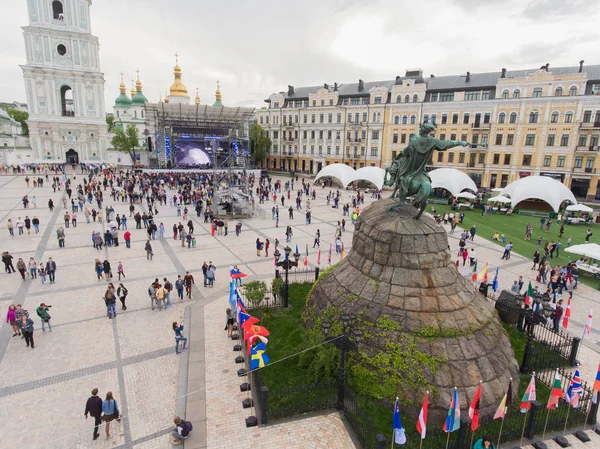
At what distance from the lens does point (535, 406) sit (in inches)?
325

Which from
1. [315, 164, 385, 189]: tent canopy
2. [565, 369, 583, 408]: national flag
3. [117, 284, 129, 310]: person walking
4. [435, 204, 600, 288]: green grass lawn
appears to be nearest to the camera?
[565, 369, 583, 408]: national flag

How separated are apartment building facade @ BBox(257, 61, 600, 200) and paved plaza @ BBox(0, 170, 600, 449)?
3389cm

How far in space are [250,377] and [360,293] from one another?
12.9ft

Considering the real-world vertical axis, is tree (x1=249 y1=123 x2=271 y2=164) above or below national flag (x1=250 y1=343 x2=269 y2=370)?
above

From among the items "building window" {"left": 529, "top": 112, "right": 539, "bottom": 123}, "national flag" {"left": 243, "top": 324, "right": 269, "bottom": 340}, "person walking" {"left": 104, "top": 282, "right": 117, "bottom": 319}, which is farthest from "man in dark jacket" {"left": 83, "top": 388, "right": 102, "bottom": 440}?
"building window" {"left": 529, "top": 112, "right": 539, "bottom": 123}

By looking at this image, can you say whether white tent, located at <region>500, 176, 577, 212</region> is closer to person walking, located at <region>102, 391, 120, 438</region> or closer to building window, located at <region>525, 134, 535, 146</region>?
building window, located at <region>525, 134, 535, 146</region>

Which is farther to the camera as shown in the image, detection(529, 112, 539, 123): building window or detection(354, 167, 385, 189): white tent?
detection(354, 167, 385, 189): white tent

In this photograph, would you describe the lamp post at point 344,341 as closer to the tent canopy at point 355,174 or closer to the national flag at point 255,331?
the national flag at point 255,331

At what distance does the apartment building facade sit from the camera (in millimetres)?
44781

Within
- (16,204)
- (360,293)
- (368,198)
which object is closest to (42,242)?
(16,204)

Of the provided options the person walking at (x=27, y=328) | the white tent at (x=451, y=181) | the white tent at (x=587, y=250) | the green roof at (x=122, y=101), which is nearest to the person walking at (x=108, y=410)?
the person walking at (x=27, y=328)

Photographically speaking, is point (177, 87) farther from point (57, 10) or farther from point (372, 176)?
point (372, 176)

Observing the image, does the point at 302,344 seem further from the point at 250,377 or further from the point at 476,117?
the point at 476,117

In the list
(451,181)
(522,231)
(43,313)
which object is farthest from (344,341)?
(451,181)
